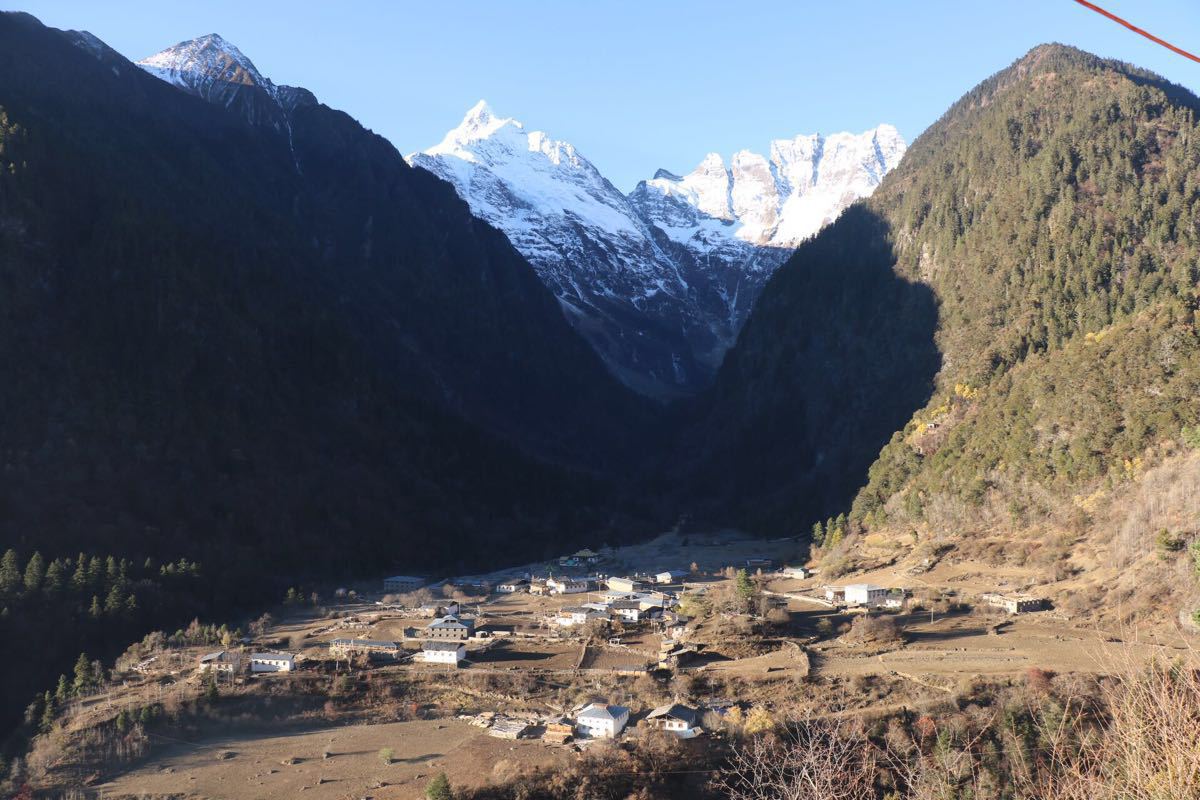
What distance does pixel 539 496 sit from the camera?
421 ft

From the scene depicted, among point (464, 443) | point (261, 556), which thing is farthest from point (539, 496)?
point (261, 556)

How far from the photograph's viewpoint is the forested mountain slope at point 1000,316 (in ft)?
244

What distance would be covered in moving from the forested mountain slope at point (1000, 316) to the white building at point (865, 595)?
601 inches

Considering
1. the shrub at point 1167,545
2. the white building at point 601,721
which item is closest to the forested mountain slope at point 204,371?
the white building at point 601,721

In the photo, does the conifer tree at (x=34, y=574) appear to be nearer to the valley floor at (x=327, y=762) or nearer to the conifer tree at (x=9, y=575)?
the conifer tree at (x=9, y=575)

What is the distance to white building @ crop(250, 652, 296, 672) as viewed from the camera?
5688cm

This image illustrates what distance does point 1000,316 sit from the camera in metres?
103

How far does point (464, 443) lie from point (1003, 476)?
7233 cm

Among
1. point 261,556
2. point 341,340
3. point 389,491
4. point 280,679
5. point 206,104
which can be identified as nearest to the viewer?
point 280,679

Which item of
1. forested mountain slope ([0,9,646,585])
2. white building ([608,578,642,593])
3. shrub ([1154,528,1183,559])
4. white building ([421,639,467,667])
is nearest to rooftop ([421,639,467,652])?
white building ([421,639,467,667])

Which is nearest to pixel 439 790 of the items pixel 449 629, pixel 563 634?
pixel 449 629

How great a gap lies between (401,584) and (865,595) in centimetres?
4190

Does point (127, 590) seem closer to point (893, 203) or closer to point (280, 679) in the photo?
point (280, 679)

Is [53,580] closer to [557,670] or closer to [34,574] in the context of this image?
[34,574]
